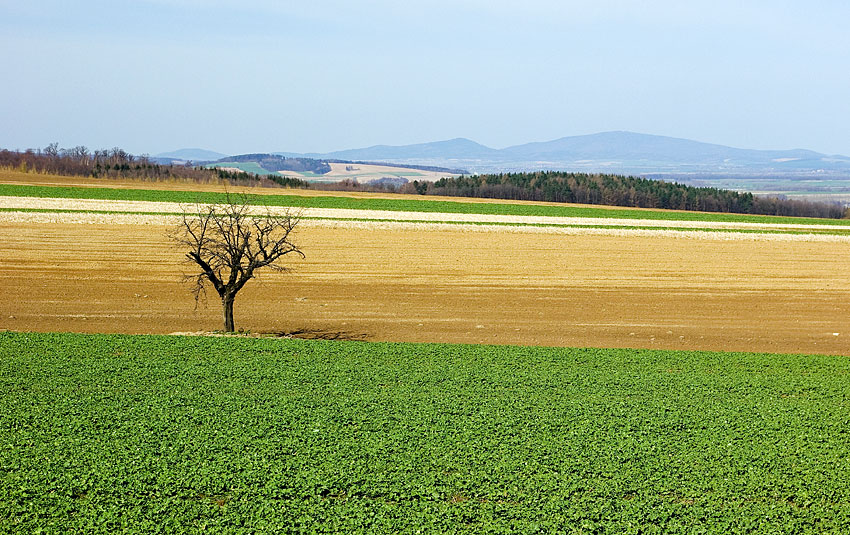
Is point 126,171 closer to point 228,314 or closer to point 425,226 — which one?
point 425,226

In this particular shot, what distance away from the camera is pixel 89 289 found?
30453mm

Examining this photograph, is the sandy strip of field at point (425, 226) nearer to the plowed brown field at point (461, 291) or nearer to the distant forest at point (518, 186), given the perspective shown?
the plowed brown field at point (461, 291)

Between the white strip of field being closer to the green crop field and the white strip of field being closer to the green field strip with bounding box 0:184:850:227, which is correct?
the green field strip with bounding box 0:184:850:227

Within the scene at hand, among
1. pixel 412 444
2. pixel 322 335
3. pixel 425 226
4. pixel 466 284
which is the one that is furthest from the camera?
pixel 425 226

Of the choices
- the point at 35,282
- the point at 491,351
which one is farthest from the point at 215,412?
the point at 35,282

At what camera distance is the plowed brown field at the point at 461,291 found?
24938 mm

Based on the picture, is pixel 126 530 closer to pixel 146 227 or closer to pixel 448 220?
pixel 146 227

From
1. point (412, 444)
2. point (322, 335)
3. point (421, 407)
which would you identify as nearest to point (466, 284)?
point (322, 335)

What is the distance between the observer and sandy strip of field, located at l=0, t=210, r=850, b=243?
51238 millimetres

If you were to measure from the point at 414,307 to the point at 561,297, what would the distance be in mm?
6111

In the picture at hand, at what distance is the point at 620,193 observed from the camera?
395 feet

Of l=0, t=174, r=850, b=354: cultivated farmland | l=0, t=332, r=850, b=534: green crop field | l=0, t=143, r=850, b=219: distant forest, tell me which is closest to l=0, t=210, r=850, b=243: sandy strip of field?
l=0, t=174, r=850, b=354: cultivated farmland

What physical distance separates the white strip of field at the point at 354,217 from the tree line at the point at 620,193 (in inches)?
1757

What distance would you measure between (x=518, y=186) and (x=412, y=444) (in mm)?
115956
